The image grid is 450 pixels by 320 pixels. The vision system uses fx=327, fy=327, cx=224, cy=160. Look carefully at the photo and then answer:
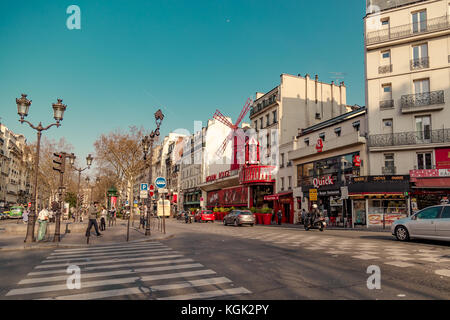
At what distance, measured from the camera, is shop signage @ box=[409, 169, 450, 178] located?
24553 mm

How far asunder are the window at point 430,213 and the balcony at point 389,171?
1425 centimetres

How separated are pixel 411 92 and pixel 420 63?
98.9 inches

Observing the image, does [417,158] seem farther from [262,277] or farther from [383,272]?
[262,277]

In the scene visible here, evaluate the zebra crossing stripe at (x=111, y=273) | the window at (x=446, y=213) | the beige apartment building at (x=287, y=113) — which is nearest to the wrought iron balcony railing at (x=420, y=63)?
the beige apartment building at (x=287, y=113)

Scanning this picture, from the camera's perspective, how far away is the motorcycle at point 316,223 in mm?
23022

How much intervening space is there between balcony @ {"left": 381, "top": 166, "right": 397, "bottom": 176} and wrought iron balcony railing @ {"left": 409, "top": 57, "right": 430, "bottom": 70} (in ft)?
28.6

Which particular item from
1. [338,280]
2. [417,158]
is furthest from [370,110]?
[338,280]

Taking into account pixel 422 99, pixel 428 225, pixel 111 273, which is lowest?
pixel 111 273

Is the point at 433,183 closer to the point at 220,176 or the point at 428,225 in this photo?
the point at 428,225

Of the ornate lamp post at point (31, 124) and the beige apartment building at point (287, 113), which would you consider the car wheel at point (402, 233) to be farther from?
the beige apartment building at point (287, 113)

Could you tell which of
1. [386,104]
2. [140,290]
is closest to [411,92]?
[386,104]

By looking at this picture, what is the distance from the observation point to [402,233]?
1413 centimetres
